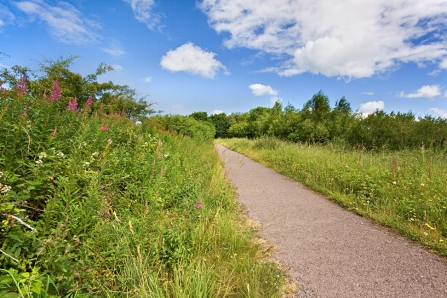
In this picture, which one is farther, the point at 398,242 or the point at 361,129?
the point at 361,129

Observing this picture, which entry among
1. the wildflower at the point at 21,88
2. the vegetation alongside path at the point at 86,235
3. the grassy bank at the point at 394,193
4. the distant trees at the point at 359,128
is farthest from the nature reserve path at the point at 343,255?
the distant trees at the point at 359,128

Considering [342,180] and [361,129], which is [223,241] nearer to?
[342,180]

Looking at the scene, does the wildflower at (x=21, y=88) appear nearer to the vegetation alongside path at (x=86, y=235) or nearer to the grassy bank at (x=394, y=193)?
the vegetation alongside path at (x=86, y=235)

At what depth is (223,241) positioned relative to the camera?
277 cm

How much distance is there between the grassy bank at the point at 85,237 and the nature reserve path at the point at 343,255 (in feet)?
1.66

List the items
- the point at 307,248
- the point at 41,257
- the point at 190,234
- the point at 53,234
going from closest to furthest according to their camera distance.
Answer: the point at 41,257, the point at 53,234, the point at 190,234, the point at 307,248

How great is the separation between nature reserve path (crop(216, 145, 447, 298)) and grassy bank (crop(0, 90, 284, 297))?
51cm

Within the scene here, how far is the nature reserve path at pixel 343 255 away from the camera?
90.1 inches

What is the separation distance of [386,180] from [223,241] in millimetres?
4495

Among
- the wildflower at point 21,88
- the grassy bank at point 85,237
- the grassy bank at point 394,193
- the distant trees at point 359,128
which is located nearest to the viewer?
the grassy bank at point 85,237

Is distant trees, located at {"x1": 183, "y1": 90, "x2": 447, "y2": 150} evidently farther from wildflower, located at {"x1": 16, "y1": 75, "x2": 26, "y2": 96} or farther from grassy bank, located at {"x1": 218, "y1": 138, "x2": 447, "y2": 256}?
wildflower, located at {"x1": 16, "y1": 75, "x2": 26, "y2": 96}

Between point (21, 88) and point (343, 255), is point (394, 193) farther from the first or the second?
point (21, 88)

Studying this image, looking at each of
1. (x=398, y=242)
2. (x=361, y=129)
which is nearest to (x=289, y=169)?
(x=398, y=242)

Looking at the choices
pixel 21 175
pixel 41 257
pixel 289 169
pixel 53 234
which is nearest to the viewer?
pixel 41 257
